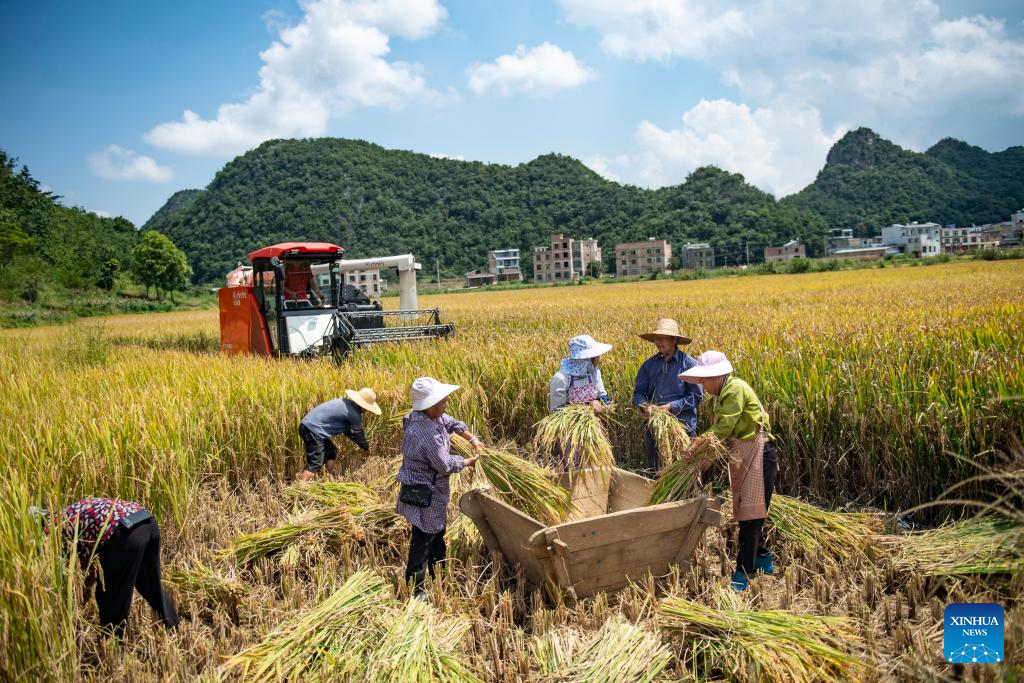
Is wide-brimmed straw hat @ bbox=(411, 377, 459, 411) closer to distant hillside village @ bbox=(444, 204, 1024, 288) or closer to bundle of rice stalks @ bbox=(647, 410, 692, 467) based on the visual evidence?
bundle of rice stalks @ bbox=(647, 410, 692, 467)

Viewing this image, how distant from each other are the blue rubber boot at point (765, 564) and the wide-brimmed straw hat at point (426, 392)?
205 cm

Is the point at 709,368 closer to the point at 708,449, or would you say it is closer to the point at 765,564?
the point at 708,449

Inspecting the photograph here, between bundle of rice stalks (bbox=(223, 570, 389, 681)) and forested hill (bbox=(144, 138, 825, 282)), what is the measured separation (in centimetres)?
7651

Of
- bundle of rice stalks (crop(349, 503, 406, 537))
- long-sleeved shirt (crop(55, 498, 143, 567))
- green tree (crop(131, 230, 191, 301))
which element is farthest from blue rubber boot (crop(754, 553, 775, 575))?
green tree (crop(131, 230, 191, 301))

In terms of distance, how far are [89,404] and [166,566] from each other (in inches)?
97.1

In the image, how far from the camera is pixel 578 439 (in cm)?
403

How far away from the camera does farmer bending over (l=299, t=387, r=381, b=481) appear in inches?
200

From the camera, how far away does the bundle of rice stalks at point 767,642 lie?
2.31m

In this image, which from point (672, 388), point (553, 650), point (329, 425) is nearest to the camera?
point (553, 650)

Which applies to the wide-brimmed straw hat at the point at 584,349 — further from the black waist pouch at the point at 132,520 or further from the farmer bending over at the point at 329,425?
the black waist pouch at the point at 132,520

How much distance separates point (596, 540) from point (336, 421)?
2.90m

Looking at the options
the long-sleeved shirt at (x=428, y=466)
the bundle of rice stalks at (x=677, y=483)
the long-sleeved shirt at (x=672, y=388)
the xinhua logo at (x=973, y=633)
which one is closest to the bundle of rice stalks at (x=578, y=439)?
the bundle of rice stalks at (x=677, y=483)

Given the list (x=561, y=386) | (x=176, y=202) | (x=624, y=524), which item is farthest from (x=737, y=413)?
(x=176, y=202)

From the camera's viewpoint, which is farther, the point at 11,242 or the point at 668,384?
the point at 11,242
